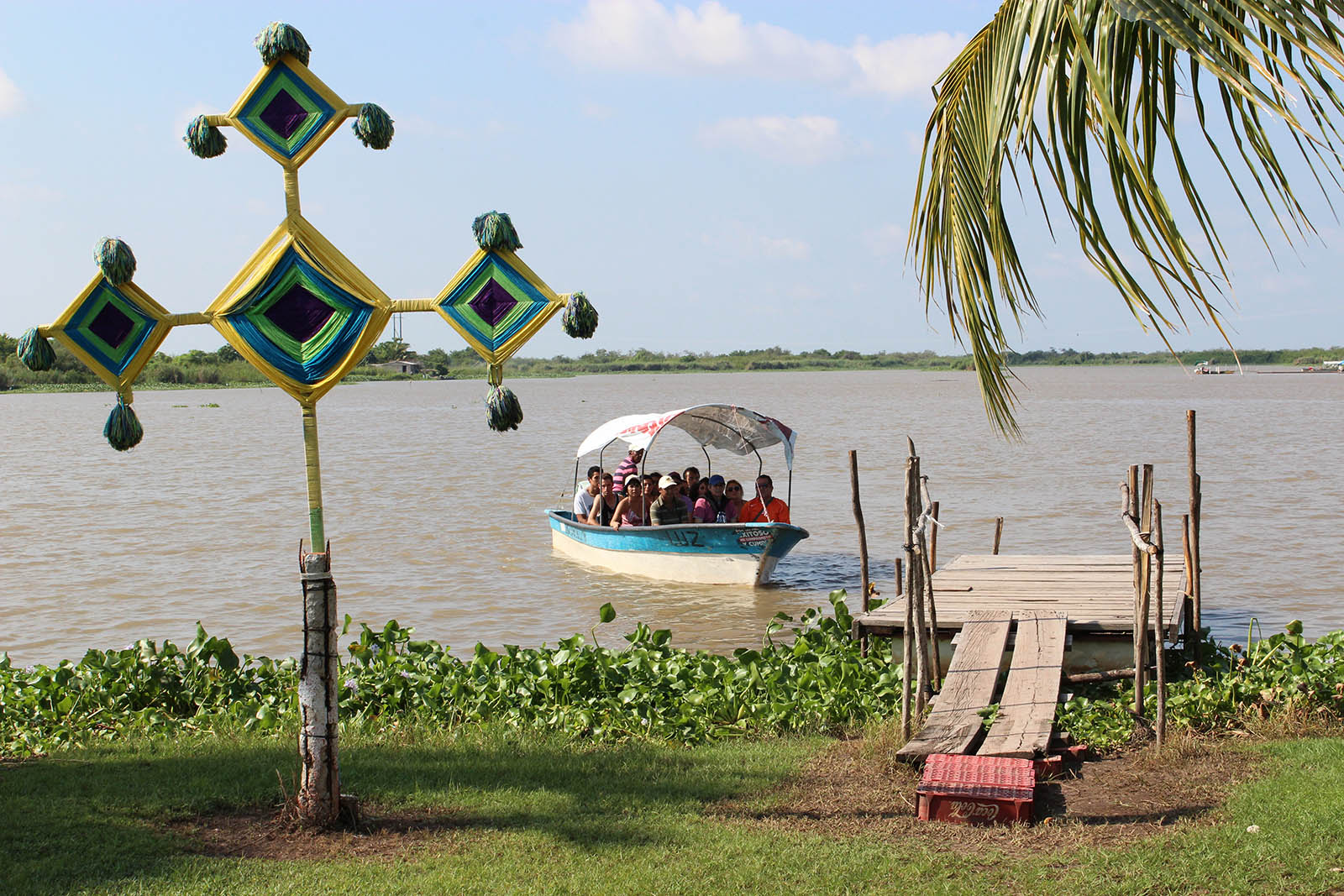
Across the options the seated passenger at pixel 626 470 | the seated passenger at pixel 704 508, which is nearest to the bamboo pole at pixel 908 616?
the seated passenger at pixel 704 508

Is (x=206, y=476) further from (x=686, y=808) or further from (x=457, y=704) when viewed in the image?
(x=686, y=808)

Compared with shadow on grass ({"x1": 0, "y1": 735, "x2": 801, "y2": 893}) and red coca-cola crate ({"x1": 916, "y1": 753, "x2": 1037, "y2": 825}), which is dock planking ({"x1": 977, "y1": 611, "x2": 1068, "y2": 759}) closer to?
red coca-cola crate ({"x1": 916, "y1": 753, "x2": 1037, "y2": 825})

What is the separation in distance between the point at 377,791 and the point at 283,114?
3.60 m

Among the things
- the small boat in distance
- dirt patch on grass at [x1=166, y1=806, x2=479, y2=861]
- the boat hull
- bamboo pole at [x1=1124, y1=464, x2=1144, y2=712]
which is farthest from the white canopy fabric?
dirt patch on grass at [x1=166, y1=806, x2=479, y2=861]

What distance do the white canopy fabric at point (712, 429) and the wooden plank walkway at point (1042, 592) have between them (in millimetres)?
5273

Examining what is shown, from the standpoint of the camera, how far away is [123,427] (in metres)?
5.96

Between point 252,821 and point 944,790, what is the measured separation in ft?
11.5

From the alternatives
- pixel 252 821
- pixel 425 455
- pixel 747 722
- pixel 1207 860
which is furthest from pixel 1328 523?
pixel 425 455

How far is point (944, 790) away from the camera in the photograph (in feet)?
19.9

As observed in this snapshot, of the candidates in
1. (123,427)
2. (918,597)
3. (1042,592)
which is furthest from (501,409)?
(1042,592)

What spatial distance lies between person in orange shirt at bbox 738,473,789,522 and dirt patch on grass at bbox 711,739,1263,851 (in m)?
9.44

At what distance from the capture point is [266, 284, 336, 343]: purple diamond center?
5805 millimetres

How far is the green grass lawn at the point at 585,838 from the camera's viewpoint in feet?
17.0

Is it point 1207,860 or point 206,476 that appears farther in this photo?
point 206,476
